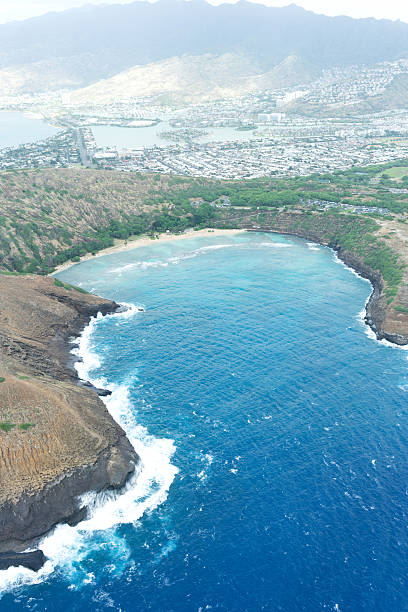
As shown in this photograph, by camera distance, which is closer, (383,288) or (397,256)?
(383,288)

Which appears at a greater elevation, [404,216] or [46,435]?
[46,435]

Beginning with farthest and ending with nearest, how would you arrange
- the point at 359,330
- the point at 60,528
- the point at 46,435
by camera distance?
the point at 359,330
the point at 46,435
the point at 60,528

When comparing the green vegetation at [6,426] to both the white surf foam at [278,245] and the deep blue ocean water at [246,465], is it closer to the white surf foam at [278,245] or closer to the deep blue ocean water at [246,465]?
the deep blue ocean water at [246,465]

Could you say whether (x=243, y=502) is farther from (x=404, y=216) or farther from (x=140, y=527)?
(x=404, y=216)

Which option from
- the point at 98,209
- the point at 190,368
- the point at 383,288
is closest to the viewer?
the point at 190,368

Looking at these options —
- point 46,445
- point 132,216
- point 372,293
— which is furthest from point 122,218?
point 46,445

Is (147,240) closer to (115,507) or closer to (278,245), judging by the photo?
(278,245)

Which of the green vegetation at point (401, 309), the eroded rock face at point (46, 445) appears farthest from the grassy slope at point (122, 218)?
the eroded rock face at point (46, 445)

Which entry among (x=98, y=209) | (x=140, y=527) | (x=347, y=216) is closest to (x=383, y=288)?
(x=347, y=216)
